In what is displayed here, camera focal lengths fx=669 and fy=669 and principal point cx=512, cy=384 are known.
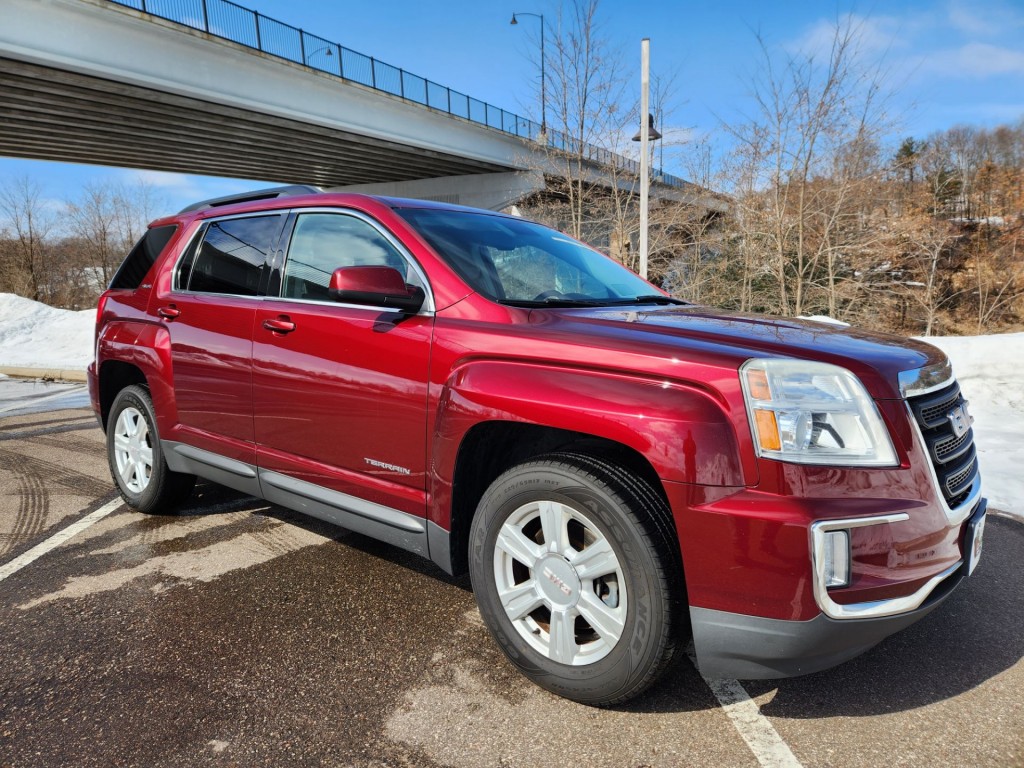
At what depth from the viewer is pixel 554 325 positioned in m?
2.37

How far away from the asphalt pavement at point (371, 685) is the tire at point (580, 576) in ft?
0.57

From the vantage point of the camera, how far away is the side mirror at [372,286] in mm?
2578

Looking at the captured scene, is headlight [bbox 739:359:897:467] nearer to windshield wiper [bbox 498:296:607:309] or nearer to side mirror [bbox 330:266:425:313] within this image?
windshield wiper [bbox 498:296:607:309]

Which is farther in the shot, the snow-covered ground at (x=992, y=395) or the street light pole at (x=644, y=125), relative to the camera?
the street light pole at (x=644, y=125)

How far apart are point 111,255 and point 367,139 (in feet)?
67.1

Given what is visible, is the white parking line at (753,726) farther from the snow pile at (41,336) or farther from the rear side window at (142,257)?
the snow pile at (41,336)

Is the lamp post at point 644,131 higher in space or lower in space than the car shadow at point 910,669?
higher

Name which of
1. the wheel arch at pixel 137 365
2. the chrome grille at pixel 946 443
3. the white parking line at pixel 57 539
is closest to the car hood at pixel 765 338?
the chrome grille at pixel 946 443

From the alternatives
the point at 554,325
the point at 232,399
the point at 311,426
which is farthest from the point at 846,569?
the point at 232,399

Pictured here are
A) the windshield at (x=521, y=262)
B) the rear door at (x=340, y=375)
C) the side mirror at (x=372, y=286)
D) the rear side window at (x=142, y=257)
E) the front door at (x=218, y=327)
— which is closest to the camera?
the side mirror at (x=372, y=286)

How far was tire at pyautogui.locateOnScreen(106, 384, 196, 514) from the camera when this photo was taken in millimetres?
4059

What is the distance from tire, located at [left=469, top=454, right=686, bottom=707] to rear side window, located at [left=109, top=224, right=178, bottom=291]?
3.08 meters

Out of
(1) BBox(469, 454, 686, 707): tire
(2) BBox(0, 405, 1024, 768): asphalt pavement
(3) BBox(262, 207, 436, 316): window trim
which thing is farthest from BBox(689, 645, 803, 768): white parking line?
(3) BBox(262, 207, 436, 316): window trim

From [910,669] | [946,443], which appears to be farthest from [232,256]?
[910,669]
